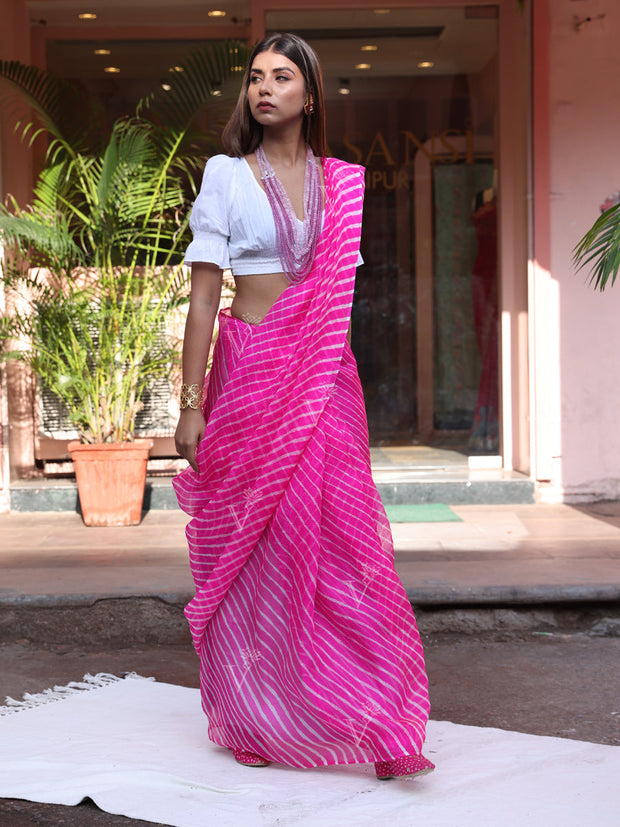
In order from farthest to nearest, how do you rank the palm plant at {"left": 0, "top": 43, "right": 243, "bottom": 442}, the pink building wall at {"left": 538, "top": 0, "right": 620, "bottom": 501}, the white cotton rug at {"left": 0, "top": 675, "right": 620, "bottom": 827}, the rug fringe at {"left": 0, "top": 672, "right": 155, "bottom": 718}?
1. the pink building wall at {"left": 538, "top": 0, "right": 620, "bottom": 501}
2. the palm plant at {"left": 0, "top": 43, "right": 243, "bottom": 442}
3. the rug fringe at {"left": 0, "top": 672, "right": 155, "bottom": 718}
4. the white cotton rug at {"left": 0, "top": 675, "right": 620, "bottom": 827}

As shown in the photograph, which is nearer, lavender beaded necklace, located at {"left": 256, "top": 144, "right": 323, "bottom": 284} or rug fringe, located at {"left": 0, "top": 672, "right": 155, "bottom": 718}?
lavender beaded necklace, located at {"left": 256, "top": 144, "right": 323, "bottom": 284}

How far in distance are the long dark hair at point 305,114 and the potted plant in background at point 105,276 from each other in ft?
10.1

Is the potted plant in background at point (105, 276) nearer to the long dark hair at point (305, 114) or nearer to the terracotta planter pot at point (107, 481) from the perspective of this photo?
the terracotta planter pot at point (107, 481)

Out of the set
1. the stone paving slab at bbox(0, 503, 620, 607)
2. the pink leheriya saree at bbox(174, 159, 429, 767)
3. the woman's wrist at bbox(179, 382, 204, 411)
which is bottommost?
the stone paving slab at bbox(0, 503, 620, 607)

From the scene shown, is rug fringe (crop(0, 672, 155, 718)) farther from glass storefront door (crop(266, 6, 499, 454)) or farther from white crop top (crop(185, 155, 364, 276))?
glass storefront door (crop(266, 6, 499, 454))

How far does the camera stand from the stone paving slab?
4203 mm

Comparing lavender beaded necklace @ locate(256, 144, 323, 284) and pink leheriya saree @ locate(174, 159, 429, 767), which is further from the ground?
lavender beaded necklace @ locate(256, 144, 323, 284)

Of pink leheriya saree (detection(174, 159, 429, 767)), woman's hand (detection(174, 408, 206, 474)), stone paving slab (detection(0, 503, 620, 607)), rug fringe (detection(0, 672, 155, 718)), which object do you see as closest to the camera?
pink leheriya saree (detection(174, 159, 429, 767))

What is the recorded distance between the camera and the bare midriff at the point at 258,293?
8.91ft

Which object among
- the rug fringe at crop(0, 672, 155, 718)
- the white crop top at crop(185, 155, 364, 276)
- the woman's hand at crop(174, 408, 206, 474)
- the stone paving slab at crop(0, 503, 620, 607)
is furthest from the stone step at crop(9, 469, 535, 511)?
the white crop top at crop(185, 155, 364, 276)

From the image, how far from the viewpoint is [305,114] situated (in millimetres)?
2736

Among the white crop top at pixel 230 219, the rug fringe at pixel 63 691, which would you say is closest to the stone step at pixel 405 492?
the rug fringe at pixel 63 691

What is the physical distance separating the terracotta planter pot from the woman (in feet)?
10.6

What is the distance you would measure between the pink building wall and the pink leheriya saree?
13.1 ft
